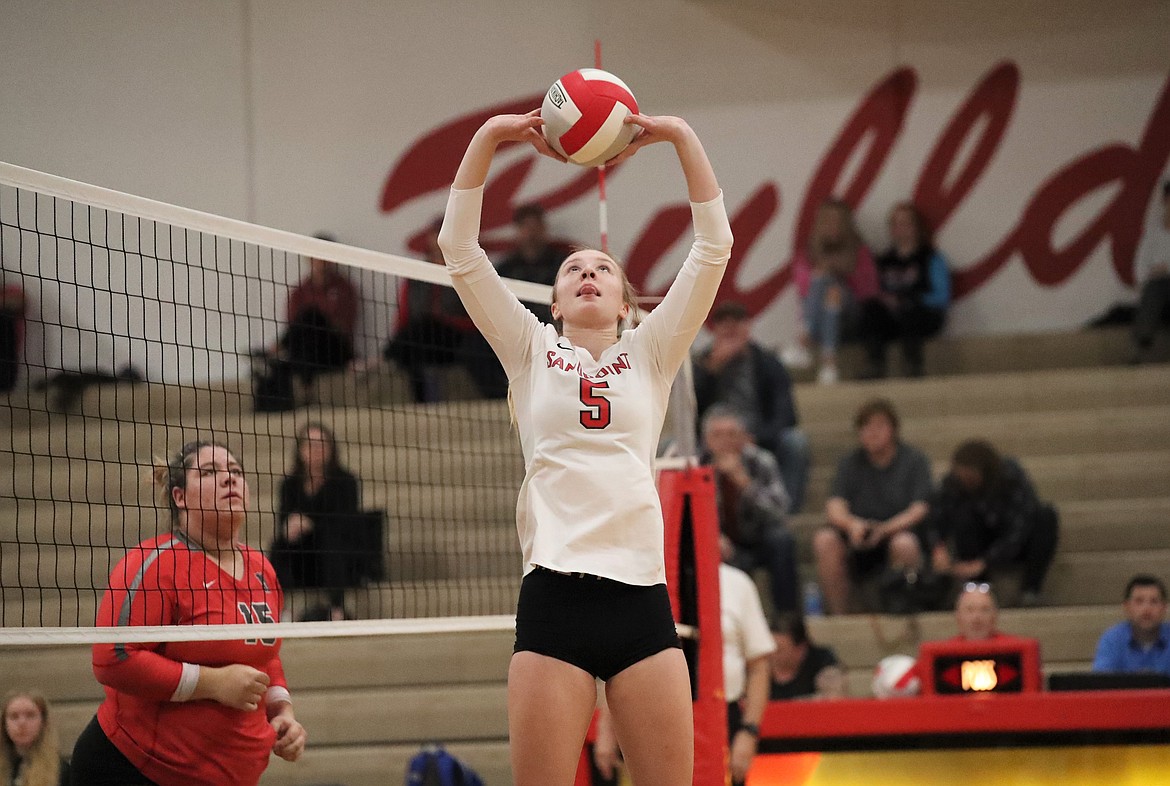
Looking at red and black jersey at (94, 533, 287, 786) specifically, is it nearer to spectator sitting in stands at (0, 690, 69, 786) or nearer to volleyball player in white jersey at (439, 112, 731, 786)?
volleyball player in white jersey at (439, 112, 731, 786)

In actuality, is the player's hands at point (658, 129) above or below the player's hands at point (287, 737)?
above

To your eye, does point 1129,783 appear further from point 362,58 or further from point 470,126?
point 362,58

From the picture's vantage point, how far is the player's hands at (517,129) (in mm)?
3617

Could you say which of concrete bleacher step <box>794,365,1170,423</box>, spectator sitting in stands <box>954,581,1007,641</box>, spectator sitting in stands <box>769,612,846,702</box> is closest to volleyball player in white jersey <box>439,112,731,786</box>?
spectator sitting in stands <box>954,581,1007,641</box>

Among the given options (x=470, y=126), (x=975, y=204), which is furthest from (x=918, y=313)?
(x=470, y=126)

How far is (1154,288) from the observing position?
1122cm

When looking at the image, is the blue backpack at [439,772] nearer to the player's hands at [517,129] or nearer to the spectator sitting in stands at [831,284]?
the player's hands at [517,129]

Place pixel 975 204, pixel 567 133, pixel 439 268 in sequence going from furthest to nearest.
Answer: pixel 975 204, pixel 439 268, pixel 567 133

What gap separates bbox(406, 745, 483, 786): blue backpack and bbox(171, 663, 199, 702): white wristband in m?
2.76

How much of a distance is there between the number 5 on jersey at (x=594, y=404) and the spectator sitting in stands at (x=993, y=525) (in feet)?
19.2

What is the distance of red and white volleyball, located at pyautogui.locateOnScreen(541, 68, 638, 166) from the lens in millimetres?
3746

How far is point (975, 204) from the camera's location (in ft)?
41.2

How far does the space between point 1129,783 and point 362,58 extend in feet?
31.7

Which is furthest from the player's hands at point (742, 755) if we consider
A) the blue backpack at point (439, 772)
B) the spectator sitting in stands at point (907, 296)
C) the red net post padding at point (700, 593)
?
the spectator sitting in stands at point (907, 296)
